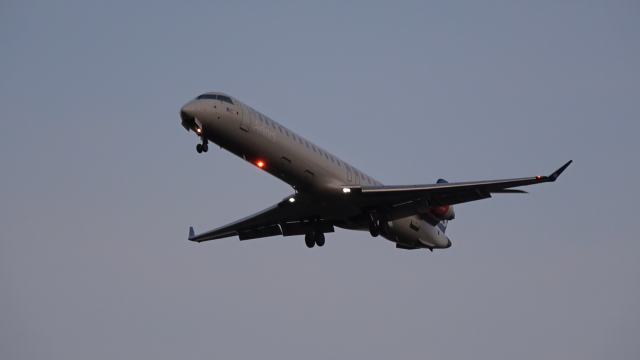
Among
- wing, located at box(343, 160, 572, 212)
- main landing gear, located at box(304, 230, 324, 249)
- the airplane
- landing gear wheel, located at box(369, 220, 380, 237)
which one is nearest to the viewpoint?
the airplane

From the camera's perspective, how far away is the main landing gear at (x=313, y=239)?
3366 cm

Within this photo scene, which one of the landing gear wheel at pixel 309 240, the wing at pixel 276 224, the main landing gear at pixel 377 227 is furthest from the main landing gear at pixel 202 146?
the landing gear wheel at pixel 309 240

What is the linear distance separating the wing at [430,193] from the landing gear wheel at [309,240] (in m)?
3.84

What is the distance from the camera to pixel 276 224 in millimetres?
34625

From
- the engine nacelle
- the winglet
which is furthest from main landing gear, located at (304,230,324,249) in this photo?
the winglet

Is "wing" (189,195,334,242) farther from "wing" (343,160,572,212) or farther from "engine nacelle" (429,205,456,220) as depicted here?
"engine nacelle" (429,205,456,220)

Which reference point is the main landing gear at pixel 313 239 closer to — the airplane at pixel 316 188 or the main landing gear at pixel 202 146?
the airplane at pixel 316 188

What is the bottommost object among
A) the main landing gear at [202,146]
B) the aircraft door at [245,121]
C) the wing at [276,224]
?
the wing at [276,224]

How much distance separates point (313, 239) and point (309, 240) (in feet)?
0.61

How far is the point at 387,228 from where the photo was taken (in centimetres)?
3134

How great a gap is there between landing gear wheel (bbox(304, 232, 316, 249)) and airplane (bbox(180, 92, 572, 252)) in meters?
0.04

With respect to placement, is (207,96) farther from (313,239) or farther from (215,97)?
(313,239)

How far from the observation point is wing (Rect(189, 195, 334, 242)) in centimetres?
3187

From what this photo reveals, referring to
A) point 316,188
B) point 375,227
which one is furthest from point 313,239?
point 316,188
